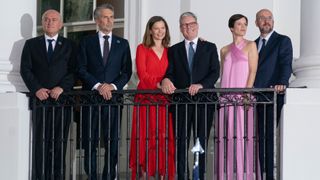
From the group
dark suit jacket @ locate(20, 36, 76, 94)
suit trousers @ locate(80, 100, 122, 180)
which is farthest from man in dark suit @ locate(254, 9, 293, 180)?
dark suit jacket @ locate(20, 36, 76, 94)

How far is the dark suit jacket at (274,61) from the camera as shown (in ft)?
39.5

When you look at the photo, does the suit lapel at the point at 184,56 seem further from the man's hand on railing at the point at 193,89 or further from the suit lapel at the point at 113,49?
the suit lapel at the point at 113,49

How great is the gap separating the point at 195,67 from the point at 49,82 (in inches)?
70.2

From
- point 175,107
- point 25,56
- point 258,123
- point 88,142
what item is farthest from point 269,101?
point 25,56

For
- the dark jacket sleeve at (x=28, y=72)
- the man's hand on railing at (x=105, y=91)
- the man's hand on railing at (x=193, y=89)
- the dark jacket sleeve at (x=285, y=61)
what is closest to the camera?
the man's hand on railing at (x=193, y=89)

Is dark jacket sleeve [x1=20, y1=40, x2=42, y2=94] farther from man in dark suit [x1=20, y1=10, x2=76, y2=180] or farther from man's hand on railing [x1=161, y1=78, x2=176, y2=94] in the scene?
man's hand on railing [x1=161, y1=78, x2=176, y2=94]

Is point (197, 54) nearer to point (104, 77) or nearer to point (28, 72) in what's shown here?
point (104, 77)

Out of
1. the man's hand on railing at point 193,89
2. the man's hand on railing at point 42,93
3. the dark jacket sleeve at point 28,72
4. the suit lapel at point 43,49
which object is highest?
the suit lapel at point 43,49

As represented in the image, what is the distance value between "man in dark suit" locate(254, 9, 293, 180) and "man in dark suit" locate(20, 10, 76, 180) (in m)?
2.31

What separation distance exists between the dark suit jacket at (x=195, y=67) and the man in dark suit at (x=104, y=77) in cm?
57

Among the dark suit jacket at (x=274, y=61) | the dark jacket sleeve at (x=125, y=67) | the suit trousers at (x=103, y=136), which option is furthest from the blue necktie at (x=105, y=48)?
the dark suit jacket at (x=274, y=61)

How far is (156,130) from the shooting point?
1202 cm

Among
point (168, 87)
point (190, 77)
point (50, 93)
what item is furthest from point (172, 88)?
point (50, 93)

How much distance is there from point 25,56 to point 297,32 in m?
4.29
